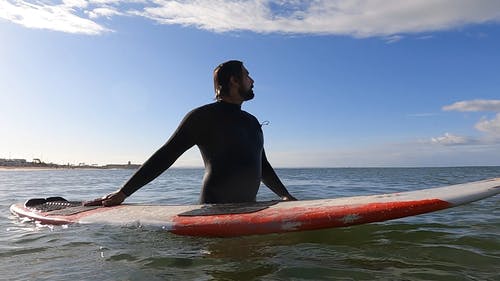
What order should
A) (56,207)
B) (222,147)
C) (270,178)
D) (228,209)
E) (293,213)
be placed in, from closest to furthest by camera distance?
(293,213), (228,209), (222,147), (270,178), (56,207)

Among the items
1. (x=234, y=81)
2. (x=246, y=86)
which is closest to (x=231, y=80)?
(x=234, y=81)

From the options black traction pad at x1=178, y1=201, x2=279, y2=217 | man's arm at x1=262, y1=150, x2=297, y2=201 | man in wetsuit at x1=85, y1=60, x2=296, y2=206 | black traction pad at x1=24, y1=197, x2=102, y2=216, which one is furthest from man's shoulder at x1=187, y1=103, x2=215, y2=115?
black traction pad at x1=24, y1=197, x2=102, y2=216

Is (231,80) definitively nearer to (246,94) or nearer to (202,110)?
(246,94)

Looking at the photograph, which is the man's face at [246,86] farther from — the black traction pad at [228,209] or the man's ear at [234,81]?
the black traction pad at [228,209]

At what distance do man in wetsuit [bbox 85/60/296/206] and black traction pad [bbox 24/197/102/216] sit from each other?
47.1 inches

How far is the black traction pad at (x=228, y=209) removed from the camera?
388 cm

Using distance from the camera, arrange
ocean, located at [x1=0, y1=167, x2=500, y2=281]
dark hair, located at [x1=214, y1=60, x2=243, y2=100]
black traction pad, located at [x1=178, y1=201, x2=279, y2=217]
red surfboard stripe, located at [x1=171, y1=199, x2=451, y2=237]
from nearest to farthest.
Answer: ocean, located at [x1=0, y1=167, x2=500, y2=281], red surfboard stripe, located at [x1=171, y1=199, x2=451, y2=237], black traction pad, located at [x1=178, y1=201, x2=279, y2=217], dark hair, located at [x1=214, y1=60, x2=243, y2=100]

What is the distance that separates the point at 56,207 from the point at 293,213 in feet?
12.6

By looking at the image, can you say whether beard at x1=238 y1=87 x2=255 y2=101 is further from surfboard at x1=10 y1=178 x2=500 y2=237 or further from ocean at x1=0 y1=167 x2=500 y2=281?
ocean at x1=0 y1=167 x2=500 y2=281

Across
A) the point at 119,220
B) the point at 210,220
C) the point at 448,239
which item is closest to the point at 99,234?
the point at 119,220

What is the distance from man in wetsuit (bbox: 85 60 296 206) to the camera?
423 cm

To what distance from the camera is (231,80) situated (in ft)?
14.7

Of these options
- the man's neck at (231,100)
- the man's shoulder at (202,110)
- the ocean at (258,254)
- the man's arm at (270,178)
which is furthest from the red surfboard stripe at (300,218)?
the man's arm at (270,178)

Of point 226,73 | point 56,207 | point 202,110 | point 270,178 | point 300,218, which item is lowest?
point 56,207
